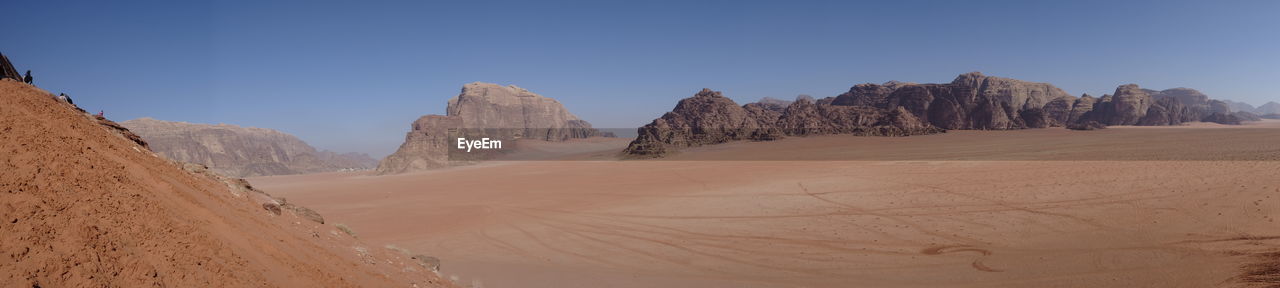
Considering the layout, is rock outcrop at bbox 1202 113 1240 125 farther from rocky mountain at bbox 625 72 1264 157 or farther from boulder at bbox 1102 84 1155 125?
boulder at bbox 1102 84 1155 125

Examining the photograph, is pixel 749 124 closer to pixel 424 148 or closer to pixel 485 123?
pixel 424 148

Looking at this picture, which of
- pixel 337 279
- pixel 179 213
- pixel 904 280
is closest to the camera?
pixel 179 213

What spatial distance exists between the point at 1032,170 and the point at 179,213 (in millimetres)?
21959

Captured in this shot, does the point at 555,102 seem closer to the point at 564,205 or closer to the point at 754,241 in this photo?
the point at 564,205

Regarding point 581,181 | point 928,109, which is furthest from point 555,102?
point 581,181

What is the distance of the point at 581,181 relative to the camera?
25906 mm

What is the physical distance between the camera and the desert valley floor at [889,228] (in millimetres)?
7914

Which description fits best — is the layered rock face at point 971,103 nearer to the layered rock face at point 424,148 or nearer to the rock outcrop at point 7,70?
the layered rock face at point 424,148

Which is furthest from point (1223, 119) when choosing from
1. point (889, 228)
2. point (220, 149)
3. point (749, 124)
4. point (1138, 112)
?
point (220, 149)

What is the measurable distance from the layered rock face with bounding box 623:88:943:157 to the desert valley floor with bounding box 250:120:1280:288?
28771mm

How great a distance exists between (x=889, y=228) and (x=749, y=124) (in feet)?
158

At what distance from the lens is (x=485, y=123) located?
323ft

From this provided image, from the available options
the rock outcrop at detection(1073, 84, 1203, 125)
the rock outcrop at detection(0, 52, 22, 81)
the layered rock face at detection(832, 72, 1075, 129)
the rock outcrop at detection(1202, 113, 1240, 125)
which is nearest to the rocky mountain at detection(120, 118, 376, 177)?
the rock outcrop at detection(0, 52, 22, 81)

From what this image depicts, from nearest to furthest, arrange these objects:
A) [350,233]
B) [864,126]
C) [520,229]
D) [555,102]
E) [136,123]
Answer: [350,233], [520,229], [864,126], [136,123], [555,102]
